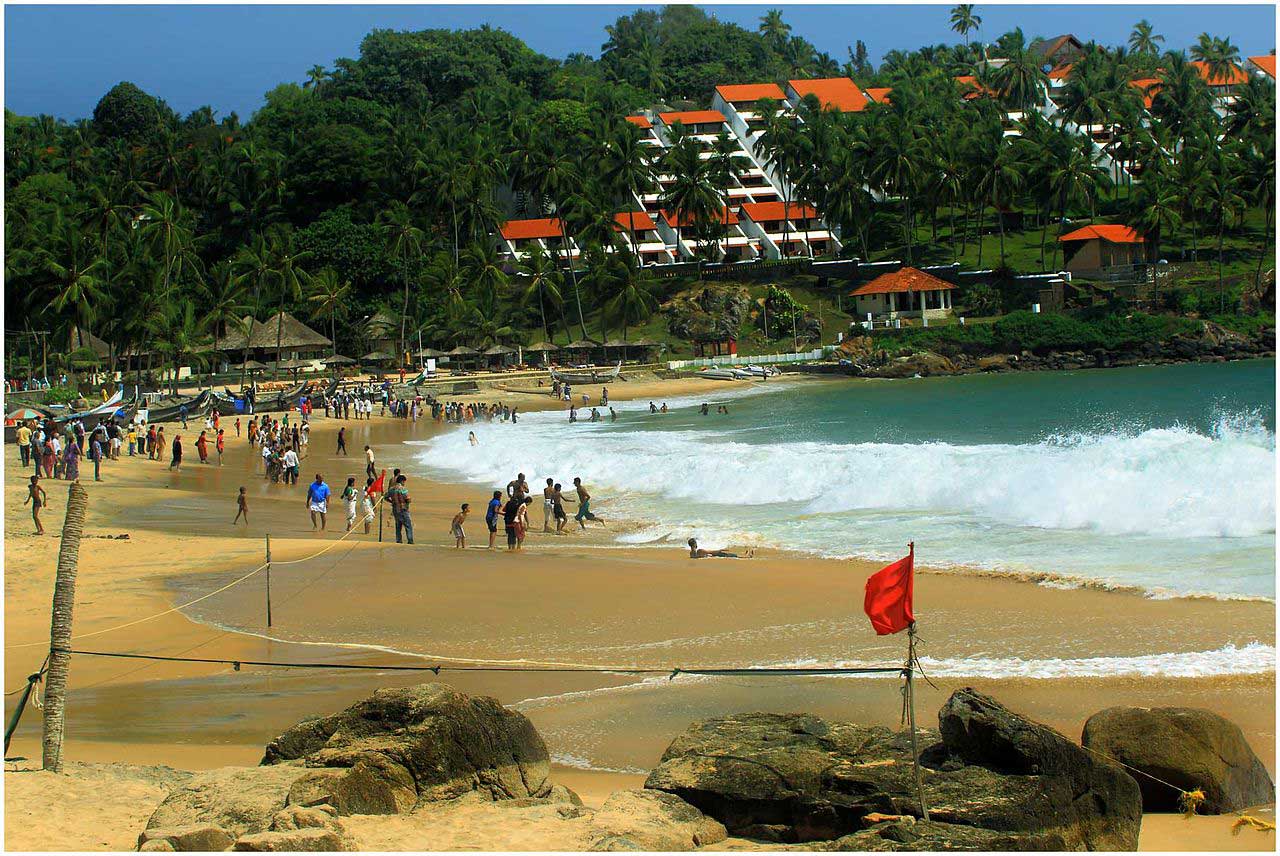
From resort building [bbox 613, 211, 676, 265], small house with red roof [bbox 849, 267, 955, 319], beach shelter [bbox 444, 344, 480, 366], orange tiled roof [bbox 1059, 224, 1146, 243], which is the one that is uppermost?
resort building [bbox 613, 211, 676, 265]

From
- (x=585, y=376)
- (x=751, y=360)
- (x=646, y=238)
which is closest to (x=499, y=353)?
(x=585, y=376)

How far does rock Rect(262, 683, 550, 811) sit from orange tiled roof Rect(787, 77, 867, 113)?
102677 millimetres

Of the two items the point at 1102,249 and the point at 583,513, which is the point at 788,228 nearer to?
the point at 1102,249

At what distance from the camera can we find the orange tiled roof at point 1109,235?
76.3m

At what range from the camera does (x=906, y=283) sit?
244 feet

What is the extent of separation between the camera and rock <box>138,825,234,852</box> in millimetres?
6938

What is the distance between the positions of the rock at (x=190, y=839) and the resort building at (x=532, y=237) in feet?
257

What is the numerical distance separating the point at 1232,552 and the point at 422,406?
43424 mm

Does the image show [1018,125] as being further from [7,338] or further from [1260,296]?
[7,338]

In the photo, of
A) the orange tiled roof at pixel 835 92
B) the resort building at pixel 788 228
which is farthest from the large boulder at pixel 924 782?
the orange tiled roof at pixel 835 92

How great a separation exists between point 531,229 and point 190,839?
268 feet

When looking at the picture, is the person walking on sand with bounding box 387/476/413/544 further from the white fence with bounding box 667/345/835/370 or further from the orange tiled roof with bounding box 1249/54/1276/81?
the orange tiled roof with bounding box 1249/54/1276/81

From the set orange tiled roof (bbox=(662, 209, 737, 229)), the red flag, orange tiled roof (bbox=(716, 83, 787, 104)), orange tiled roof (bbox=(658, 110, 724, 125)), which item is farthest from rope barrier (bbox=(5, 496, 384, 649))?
orange tiled roof (bbox=(716, 83, 787, 104))

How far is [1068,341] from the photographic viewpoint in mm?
70500
